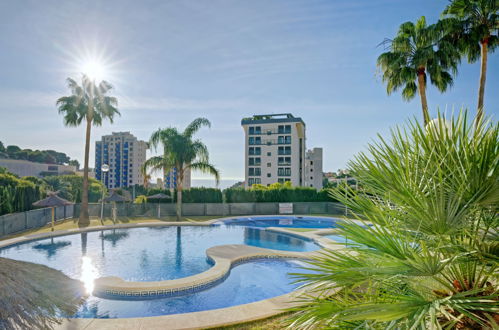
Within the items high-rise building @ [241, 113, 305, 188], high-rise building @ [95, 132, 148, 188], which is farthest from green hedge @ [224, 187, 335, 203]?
high-rise building @ [95, 132, 148, 188]

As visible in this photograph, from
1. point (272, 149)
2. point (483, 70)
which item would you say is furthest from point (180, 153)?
point (272, 149)

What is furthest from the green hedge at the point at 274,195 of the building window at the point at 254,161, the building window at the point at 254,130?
the building window at the point at 254,130

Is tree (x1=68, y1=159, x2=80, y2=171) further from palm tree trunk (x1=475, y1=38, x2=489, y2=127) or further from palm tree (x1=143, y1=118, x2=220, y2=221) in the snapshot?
palm tree trunk (x1=475, y1=38, x2=489, y2=127)

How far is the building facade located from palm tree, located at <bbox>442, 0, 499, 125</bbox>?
8783 centimetres

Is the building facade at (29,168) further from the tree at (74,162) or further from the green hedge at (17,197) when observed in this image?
the green hedge at (17,197)

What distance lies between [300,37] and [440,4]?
7263mm

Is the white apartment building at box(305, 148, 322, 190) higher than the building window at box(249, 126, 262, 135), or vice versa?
the building window at box(249, 126, 262, 135)

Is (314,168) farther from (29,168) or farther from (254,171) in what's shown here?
(29,168)

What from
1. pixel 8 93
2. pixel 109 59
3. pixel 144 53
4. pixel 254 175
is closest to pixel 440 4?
pixel 144 53

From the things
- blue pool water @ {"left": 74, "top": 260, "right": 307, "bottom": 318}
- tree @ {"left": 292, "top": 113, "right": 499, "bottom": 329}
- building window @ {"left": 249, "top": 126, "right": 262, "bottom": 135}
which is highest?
building window @ {"left": 249, "top": 126, "right": 262, "bottom": 135}

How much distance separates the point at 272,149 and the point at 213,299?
1831 inches

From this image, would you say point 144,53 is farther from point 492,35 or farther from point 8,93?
point 492,35

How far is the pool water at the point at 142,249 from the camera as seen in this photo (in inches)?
427

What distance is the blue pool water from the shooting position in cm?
730
